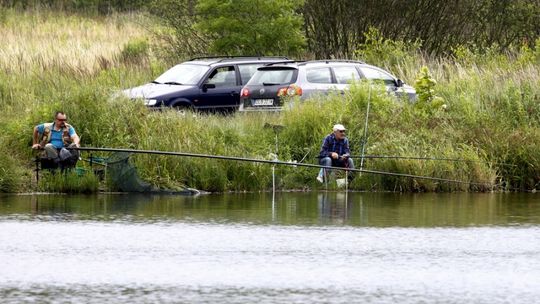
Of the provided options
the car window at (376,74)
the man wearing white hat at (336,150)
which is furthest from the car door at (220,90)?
the man wearing white hat at (336,150)

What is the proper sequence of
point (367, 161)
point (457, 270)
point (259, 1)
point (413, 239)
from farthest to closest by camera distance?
point (259, 1) < point (367, 161) < point (413, 239) < point (457, 270)

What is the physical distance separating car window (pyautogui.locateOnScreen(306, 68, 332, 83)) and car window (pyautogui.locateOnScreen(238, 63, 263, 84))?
1253 mm

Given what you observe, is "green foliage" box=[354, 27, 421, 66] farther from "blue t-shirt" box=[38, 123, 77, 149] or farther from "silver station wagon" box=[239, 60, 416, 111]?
"blue t-shirt" box=[38, 123, 77, 149]

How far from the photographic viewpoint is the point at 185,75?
29250 mm

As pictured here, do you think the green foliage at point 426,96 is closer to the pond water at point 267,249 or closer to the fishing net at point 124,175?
the pond water at point 267,249

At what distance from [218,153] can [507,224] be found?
6634 millimetres

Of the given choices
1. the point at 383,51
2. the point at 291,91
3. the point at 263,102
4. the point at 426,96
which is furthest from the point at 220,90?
the point at 383,51

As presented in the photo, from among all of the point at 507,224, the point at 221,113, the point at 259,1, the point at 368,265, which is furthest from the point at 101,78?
the point at 368,265

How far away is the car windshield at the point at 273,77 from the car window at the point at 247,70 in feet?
→ 2.74

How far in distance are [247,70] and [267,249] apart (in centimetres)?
1266

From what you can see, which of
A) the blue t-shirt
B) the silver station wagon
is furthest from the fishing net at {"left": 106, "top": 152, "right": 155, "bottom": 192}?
the silver station wagon

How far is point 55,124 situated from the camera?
78.4ft

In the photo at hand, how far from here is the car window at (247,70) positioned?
97.1 ft

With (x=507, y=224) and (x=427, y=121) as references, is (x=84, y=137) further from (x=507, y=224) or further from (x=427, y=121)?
(x=507, y=224)
